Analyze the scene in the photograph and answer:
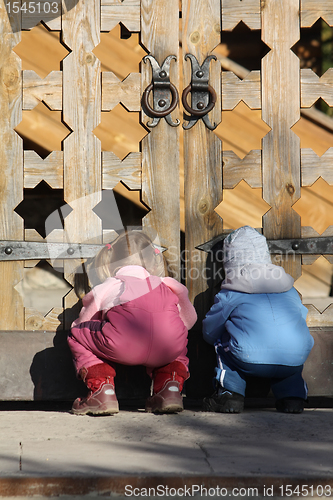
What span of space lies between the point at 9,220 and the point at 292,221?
64.9 inches

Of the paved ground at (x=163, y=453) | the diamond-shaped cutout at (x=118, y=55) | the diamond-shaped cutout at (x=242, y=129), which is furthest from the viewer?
the diamond-shaped cutout at (x=242, y=129)

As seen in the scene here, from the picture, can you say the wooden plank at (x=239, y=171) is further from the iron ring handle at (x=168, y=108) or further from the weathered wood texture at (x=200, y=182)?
the iron ring handle at (x=168, y=108)

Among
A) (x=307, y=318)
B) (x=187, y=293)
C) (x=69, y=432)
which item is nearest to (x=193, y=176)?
(x=187, y=293)

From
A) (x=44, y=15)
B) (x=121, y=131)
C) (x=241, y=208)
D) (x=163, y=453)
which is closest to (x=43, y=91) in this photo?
(x=44, y=15)

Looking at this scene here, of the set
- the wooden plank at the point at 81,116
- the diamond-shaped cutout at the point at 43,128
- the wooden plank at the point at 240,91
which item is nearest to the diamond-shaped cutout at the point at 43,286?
the diamond-shaped cutout at the point at 43,128

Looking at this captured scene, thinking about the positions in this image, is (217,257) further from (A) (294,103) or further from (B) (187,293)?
(A) (294,103)

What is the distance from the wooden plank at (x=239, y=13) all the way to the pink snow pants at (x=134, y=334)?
5.29ft

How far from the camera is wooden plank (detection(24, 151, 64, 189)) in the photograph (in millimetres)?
3135

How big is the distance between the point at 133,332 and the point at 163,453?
31.5 inches

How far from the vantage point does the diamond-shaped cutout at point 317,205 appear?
424cm

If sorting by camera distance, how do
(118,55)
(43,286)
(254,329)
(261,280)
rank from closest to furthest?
(254,329)
(261,280)
(118,55)
(43,286)

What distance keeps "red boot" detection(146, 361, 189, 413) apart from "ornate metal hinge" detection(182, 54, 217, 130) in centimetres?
139

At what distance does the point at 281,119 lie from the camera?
10.5 ft

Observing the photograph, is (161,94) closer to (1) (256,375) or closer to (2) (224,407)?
(1) (256,375)
